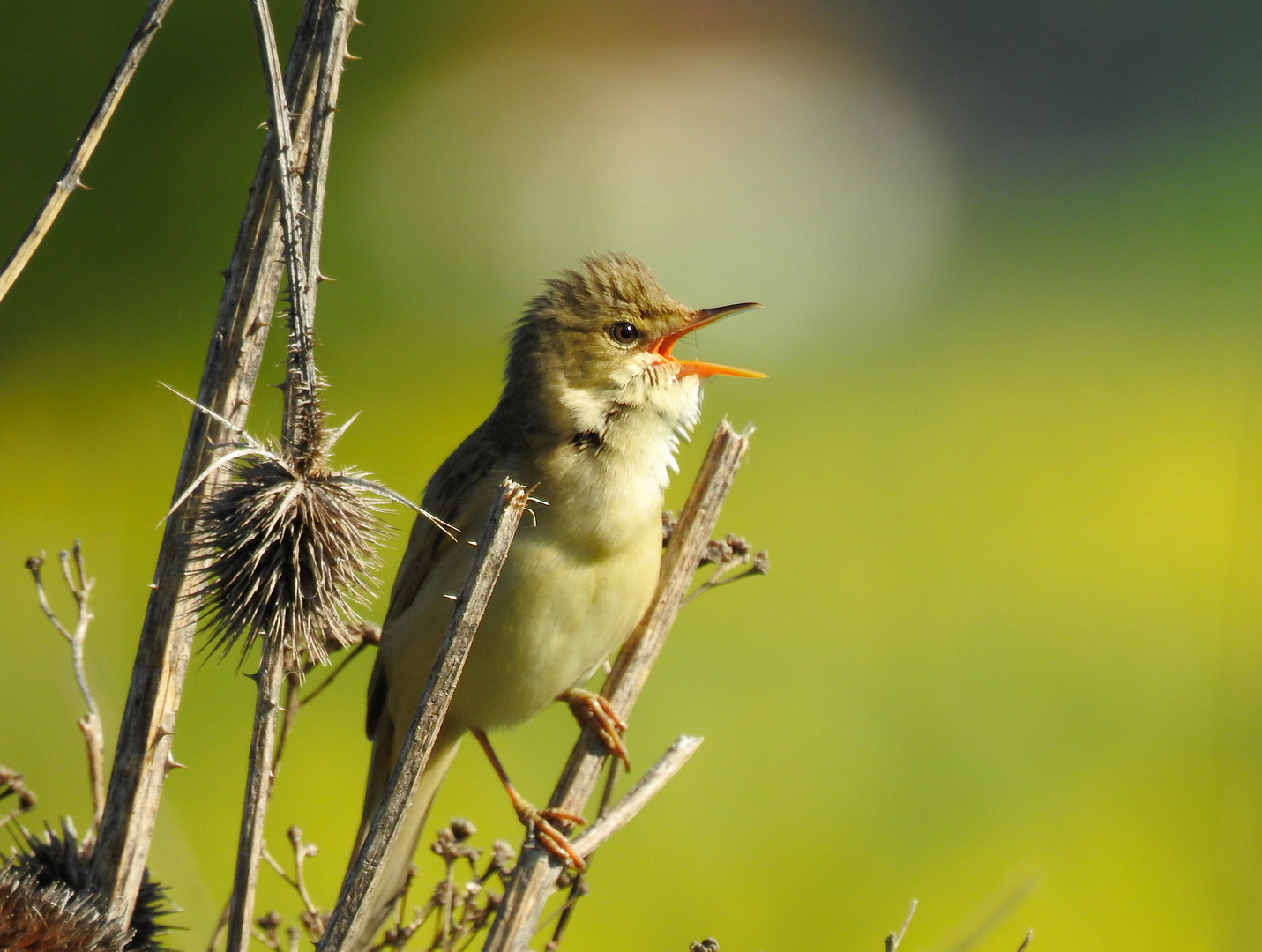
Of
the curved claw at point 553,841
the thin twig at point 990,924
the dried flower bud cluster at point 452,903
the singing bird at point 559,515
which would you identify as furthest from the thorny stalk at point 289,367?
the thin twig at point 990,924

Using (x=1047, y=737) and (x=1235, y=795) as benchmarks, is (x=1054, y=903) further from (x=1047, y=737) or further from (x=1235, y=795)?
(x=1235, y=795)

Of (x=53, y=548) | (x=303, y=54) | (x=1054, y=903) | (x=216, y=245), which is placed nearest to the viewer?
(x=303, y=54)

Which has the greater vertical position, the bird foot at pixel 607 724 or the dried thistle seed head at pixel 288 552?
the dried thistle seed head at pixel 288 552

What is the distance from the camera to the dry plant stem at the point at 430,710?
30.4 inches

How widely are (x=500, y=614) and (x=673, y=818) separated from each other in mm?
1467

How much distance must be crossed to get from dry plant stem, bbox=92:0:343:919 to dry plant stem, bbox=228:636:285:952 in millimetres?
101

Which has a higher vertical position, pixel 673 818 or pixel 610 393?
pixel 610 393

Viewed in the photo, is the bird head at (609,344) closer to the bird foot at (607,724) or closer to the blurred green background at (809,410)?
the bird foot at (607,724)

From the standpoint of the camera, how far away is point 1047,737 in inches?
112

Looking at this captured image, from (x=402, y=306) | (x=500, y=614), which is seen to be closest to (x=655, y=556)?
(x=500, y=614)

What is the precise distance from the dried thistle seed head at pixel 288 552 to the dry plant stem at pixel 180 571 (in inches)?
3.6

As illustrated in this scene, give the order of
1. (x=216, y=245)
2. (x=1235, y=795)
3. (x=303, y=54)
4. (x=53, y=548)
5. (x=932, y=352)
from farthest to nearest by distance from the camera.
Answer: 1. (x=932, y=352)
2. (x=216, y=245)
3. (x=53, y=548)
4. (x=1235, y=795)
5. (x=303, y=54)

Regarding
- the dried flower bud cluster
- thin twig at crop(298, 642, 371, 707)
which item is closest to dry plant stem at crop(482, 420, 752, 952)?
the dried flower bud cluster

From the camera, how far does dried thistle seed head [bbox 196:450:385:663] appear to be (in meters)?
0.81
